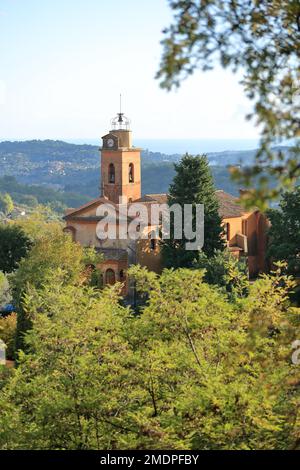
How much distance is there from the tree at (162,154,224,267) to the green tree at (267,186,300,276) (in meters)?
2.74

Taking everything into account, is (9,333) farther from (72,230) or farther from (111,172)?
(111,172)

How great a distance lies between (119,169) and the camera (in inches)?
1876

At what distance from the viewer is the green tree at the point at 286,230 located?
38.8 meters

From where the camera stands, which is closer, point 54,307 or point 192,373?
point 192,373

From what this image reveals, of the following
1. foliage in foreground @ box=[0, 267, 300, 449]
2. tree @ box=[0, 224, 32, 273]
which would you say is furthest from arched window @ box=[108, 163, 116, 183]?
foliage in foreground @ box=[0, 267, 300, 449]

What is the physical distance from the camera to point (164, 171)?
173 metres

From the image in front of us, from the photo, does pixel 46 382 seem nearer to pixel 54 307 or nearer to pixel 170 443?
pixel 54 307

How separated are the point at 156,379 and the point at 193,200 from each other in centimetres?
2687

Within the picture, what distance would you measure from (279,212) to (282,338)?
31905mm

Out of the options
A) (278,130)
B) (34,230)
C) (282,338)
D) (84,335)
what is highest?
(278,130)

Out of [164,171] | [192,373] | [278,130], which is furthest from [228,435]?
[164,171]

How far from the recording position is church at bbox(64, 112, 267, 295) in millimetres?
42312

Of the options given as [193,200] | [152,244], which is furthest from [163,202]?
[193,200]

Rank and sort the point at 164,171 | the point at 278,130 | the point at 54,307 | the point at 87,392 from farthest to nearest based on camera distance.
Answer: the point at 164,171 → the point at 54,307 → the point at 87,392 → the point at 278,130
